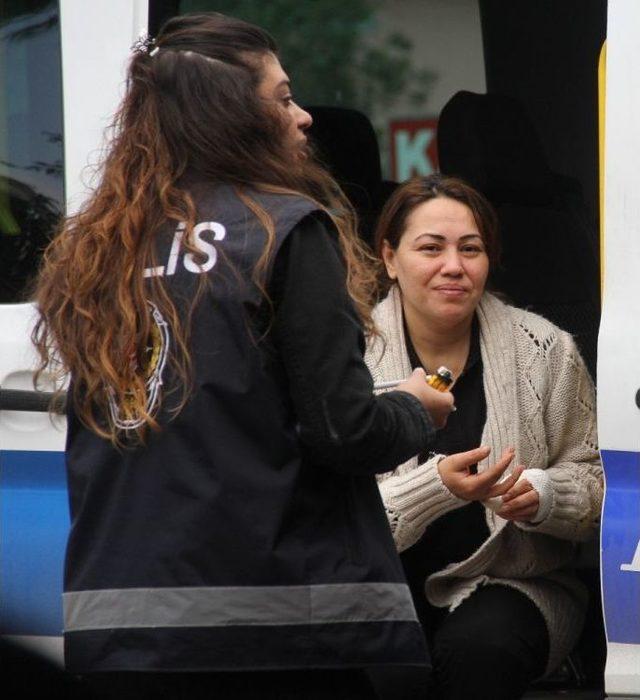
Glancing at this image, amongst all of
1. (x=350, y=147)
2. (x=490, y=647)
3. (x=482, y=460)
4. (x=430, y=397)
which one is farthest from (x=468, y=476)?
(x=350, y=147)

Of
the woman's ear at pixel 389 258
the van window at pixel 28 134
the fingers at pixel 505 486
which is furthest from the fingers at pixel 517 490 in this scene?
the van window at pixel 28 134

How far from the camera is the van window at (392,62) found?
412 centimetres

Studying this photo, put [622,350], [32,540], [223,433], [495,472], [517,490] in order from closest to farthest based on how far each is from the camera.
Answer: [223,433] → [495,472] → [622,350] → [517,490] → [32,540]

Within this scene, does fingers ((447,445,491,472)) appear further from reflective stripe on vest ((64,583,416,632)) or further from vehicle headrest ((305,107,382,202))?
vehicle headrest ((305,107,382,202))

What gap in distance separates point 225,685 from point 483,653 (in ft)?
3.29

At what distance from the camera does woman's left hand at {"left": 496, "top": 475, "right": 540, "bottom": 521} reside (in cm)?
279

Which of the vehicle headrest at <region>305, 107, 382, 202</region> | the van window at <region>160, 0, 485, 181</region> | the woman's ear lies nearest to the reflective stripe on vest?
the woman's ear

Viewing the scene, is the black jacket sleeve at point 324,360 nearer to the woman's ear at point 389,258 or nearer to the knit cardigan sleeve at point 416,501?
the knit cardigan sleeve at point 416,501

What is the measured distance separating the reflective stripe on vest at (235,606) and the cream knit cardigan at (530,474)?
90cm

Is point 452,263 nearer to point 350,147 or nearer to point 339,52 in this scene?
point 350,147

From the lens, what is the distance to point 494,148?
3645 mm

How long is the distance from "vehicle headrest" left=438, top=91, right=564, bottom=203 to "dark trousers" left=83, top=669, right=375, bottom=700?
1.91 meters

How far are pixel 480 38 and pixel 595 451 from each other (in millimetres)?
1602

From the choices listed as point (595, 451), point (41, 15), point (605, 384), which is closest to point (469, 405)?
point (595, 451)
